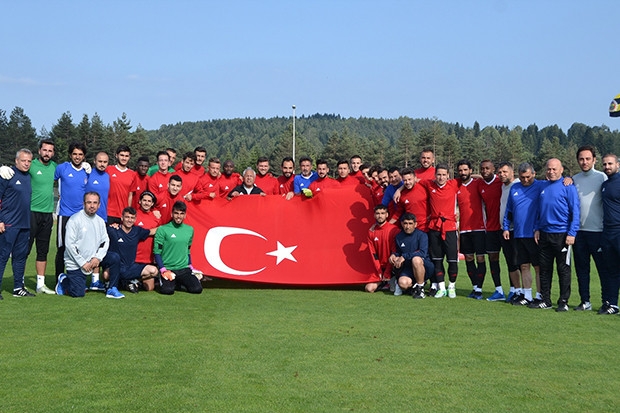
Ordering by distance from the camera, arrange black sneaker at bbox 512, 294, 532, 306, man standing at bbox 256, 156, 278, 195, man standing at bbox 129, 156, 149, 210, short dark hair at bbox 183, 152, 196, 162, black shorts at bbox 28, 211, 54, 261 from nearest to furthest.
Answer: black sneaker at bbox 512, 294, 532, 306 → black shorts at bbox 28, 211, 54, 261 → man standing at bbox 129, 156, 149, 210 → short dark hair at bbox 183, 152, 196, 162 → man standing at bbox 256, 156, 278, 195

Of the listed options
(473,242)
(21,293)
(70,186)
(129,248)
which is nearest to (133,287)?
(129,248)

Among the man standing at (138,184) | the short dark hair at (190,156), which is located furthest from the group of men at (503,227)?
the man standing at (138,184)

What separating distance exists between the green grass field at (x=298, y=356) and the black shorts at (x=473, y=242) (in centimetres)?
102

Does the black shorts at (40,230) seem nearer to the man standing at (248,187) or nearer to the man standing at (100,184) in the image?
the man standing at (100,184)

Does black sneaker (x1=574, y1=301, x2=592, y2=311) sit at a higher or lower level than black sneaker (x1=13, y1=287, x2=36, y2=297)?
lower

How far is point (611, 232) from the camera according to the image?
7441 millimetres

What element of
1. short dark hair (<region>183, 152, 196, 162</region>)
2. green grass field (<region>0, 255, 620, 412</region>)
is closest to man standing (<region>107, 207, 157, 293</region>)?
green grass field (<region>0, 255, 620, 412</region>)

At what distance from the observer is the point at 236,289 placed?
930cm

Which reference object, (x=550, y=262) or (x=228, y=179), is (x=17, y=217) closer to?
(x=228, y=179)

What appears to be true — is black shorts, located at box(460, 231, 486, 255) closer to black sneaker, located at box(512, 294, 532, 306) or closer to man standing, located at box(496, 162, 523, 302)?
man standing, located at box(496, 162, 523, 302)

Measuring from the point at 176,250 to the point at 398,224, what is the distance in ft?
11.4

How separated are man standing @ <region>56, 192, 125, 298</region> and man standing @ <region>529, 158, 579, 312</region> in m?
5.83

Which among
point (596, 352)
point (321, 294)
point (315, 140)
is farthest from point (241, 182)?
point (315, 140)

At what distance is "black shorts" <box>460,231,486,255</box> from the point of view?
28.6 ft
